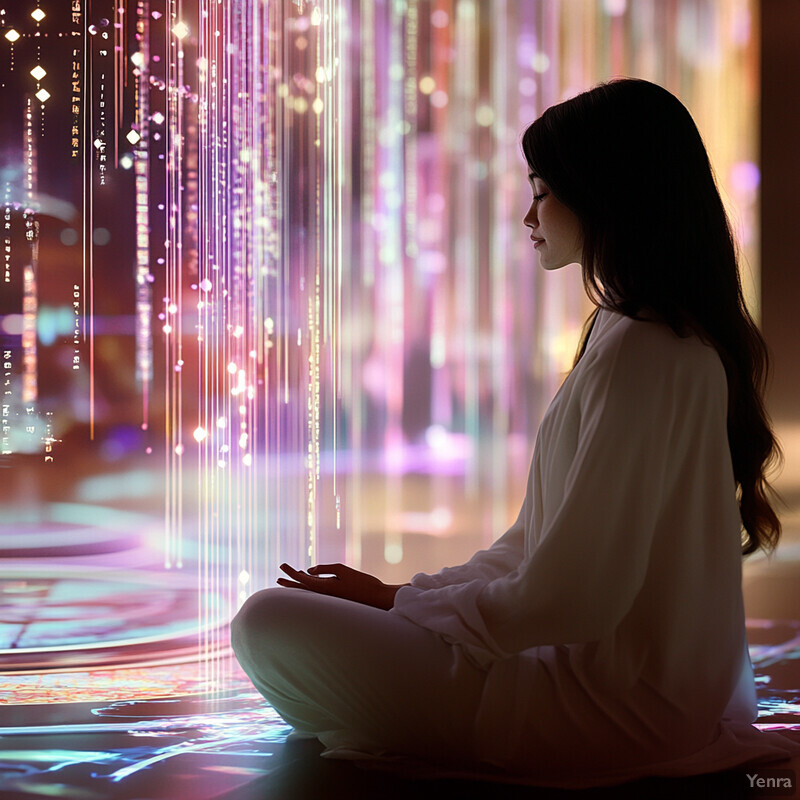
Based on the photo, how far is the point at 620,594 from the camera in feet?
3.12

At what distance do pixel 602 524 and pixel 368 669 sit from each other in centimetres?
32

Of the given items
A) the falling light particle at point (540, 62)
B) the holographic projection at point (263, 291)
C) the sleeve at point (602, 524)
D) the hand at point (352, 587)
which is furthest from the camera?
the falling light particle at point (540, 62)

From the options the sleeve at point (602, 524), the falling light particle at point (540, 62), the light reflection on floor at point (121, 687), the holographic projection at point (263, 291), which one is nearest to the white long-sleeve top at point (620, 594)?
the sleeve at point (602, 524)

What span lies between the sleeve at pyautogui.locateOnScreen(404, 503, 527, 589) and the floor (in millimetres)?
235

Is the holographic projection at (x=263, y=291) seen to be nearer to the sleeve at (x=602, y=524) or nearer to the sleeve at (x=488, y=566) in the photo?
the sleeve at (x=488, y=566)

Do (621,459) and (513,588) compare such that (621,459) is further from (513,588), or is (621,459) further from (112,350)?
(112,350)

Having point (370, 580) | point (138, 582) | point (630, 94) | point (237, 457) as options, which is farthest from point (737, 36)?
point (138, 582)

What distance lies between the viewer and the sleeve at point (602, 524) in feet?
3.10

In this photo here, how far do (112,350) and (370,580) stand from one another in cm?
106

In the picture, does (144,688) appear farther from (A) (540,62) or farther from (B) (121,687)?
(A) (540,62)

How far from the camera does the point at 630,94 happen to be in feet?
3.47

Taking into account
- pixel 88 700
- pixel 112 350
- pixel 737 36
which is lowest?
pixel 88 700

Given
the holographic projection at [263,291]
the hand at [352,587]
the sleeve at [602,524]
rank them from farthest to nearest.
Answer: the holographic projection at [263,291]
the hand at [352,587]
the sleeve at [602,524]

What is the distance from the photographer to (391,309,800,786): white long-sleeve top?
950 mm
